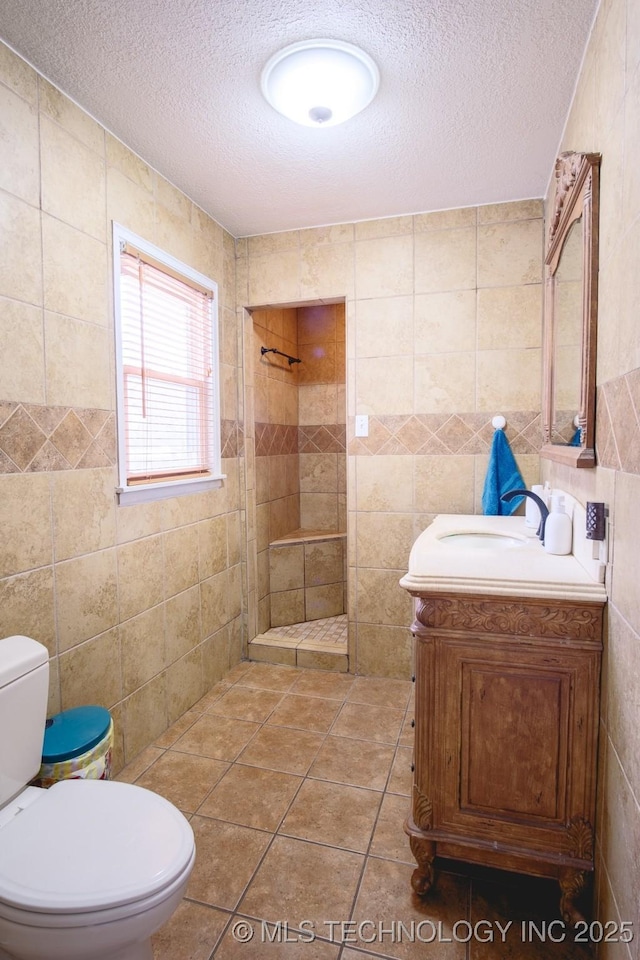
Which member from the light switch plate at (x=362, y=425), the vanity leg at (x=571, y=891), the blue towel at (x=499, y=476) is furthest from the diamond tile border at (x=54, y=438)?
the vanity leg at (x=571, y=891)

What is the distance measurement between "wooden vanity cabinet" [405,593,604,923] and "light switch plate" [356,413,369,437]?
1.46 m

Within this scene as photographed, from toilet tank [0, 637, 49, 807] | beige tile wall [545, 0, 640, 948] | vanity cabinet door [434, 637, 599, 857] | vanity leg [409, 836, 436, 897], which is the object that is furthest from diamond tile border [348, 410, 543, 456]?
toilet tank [0, 637, 49, 807]

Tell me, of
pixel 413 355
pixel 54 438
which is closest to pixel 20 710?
pixel 54 438

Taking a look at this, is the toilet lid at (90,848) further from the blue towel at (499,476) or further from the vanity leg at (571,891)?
the blue towel at (499,476)

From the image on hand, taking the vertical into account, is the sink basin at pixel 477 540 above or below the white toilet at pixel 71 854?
above

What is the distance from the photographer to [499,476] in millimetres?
2514

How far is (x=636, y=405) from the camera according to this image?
1.03 m

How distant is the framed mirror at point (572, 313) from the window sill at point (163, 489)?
1.56 meters

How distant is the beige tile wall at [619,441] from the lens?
1.04 meters

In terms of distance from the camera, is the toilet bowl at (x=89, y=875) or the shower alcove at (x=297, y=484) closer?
the toilet bowl at (x=89, y=875)

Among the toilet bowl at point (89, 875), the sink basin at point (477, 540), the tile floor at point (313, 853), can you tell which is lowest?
the tile floor at point (313, 853)

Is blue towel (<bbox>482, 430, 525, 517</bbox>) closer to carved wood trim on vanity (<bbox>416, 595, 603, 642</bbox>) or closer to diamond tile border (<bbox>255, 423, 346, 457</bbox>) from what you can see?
carved wood trim on vanity (<bbox>416, 595, 603, 642</bbox>)

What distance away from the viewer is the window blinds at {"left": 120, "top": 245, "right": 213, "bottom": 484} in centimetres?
205

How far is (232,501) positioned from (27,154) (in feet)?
5.84
